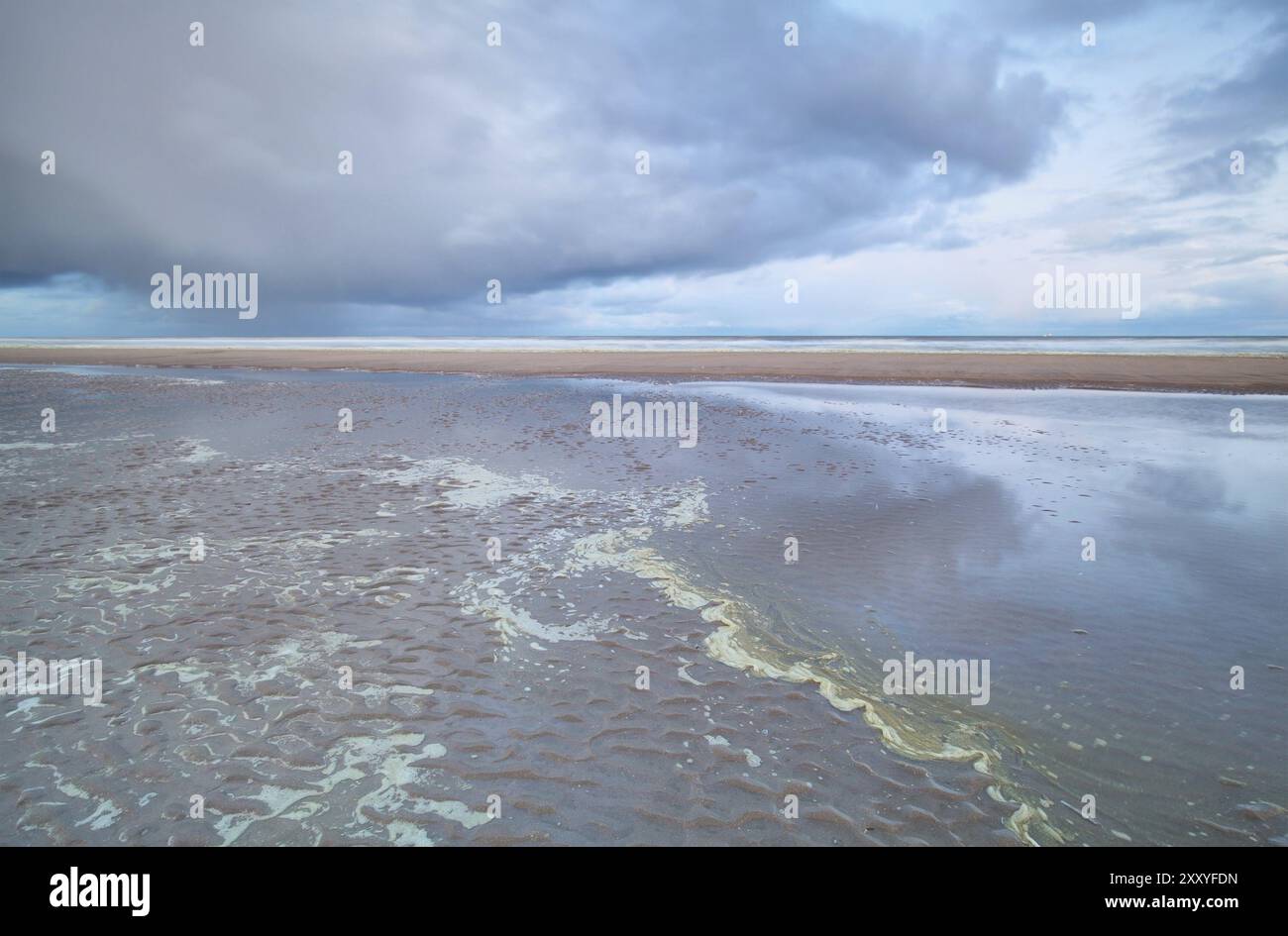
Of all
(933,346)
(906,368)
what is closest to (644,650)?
(906,368)

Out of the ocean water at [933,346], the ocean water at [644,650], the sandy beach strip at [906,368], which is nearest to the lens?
the ocean water at [644,650]

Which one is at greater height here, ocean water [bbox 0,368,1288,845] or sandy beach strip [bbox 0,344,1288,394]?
sandy beach strip [bbox 0,344,1288,394]

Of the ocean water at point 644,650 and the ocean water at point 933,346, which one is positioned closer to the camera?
the ocean water at point 644,650

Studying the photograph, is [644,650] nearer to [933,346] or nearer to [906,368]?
[906,368]

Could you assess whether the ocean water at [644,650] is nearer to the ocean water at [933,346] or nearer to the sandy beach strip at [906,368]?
the sandy beach strip at [906,368]

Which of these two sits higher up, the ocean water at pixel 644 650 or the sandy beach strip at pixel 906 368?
the sandy beach strip at pixel 906 368

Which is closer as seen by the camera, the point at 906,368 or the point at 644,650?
the point at 644,650

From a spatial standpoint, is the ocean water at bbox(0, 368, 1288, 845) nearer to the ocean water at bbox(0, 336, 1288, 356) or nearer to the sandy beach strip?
the sandy beach strip

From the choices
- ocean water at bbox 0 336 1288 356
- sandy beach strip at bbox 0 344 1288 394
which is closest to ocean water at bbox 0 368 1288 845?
sandy beach strip at bbox 0 344 1288 394

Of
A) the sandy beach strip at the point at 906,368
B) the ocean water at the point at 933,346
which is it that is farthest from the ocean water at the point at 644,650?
the ocean water at the point at 933,346
